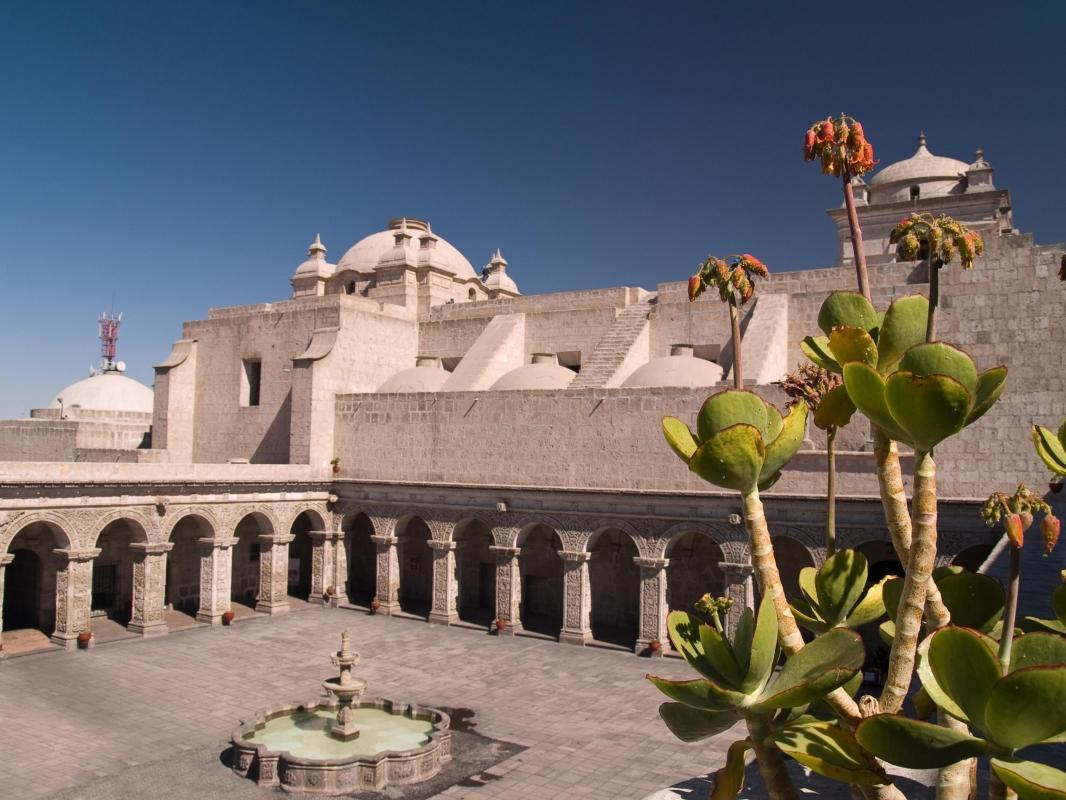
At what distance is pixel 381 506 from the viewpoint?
2573 cm

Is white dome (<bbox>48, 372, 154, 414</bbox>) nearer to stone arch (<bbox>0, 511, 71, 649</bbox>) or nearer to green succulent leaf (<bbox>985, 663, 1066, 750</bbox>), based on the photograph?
stone arch (<bbox>0, 511, 71, 649</bbox>)

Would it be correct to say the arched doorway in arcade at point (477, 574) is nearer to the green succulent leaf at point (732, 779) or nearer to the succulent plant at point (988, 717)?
the green succulent leaf at point (732, 779)

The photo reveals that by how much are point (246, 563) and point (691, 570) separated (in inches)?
549

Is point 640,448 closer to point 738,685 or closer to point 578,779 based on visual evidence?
point 578,779

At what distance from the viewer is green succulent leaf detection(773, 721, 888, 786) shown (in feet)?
9.68

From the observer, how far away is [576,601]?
22.0 m

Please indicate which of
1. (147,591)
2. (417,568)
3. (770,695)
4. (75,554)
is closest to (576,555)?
(417,568)

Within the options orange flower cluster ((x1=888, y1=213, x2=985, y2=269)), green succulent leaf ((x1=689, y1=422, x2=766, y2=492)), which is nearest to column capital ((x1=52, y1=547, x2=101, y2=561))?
orange flower cluster ((x1=888, y1=213, x2=985, y2=269))

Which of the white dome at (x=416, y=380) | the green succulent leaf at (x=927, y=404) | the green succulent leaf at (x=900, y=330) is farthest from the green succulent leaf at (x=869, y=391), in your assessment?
the white dome at (x=416, y=380)

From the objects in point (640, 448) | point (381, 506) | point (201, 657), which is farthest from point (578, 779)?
point (381, 506)

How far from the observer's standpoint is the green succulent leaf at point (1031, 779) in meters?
2.36

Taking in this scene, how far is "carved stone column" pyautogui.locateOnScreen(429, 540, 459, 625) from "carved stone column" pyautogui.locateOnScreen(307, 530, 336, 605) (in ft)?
13.0

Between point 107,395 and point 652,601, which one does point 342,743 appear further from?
point 107,395

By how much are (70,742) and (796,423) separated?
15262 mm
